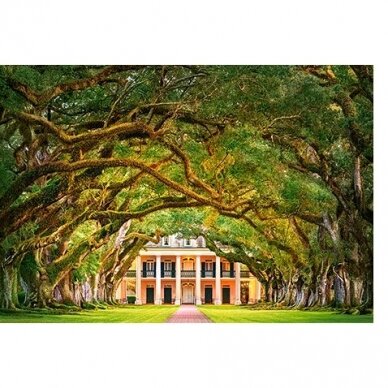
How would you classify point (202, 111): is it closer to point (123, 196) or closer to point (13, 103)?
point (13, 103)

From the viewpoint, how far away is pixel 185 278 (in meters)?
21.6

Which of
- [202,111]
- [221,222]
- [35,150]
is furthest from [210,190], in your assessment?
[221,222]

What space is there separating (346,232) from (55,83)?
8.28 m

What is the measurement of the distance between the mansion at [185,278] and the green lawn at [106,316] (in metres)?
0.61

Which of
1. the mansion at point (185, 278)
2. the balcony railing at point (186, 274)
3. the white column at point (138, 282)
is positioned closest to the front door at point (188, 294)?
the mansion at point (185, 278)

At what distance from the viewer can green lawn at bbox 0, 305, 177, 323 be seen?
18609 mm

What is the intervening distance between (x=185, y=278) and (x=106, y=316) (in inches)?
114

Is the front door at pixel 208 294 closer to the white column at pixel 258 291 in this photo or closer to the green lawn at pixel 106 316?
the green lawn at pixel 106 316

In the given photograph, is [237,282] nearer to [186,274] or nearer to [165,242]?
[186,274]

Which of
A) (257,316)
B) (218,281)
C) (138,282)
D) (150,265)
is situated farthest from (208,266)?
(257,316)

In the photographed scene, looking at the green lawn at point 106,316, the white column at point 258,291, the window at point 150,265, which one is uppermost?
the window at point 150,265

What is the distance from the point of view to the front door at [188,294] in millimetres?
20712

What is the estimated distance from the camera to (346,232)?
20.6 m
